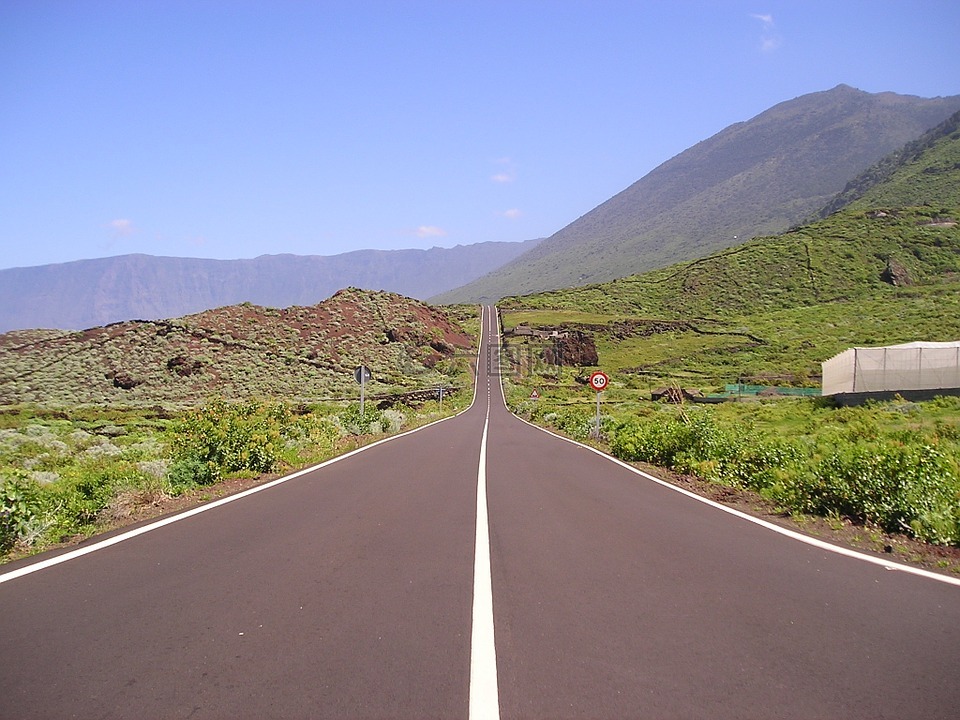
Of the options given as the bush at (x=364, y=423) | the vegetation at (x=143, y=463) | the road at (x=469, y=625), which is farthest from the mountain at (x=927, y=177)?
the road at (x=469, y=625)

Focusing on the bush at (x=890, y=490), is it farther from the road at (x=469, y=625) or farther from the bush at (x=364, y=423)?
the bush at (x=364, y=423)

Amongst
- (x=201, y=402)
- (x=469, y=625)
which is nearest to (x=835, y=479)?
(x=469, y=625)

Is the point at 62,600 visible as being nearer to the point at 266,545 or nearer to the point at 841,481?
the point at 266,545

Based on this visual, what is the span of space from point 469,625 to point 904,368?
36243mm

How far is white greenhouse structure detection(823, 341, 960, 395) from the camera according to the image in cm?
3384

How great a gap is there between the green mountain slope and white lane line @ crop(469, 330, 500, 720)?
55111 millimetres

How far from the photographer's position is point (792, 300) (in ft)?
313

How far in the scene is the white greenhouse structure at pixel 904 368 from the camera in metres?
33.8

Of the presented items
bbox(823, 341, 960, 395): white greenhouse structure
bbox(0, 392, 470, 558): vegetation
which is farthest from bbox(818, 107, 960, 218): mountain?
bbox(0, 392, 470, 558): vegetation

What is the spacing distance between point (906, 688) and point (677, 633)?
1336mm

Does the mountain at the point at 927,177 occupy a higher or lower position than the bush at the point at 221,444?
higher

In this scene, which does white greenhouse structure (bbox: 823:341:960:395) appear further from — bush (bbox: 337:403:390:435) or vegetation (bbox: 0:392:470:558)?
vegetation (bbox: 0:392:470:558)

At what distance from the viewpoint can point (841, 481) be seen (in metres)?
9.44

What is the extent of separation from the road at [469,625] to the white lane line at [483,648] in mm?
16
